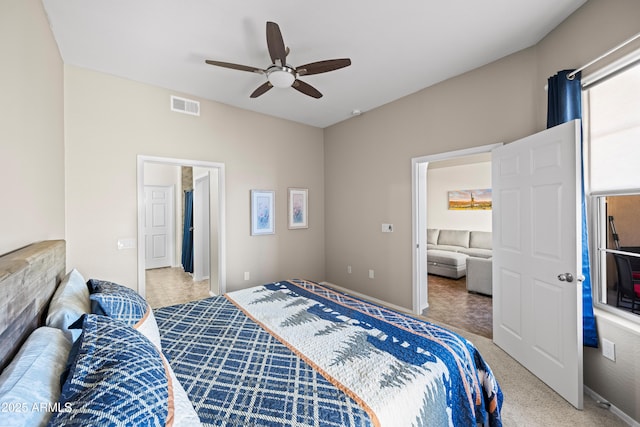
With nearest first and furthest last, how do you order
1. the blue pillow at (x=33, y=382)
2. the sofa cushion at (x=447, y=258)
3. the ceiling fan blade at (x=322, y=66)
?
the blue pillow at (x=33, y=382)
the ceiling fan blade at (x=322, y=66)
the sofa cushion at (x=447, y=258)

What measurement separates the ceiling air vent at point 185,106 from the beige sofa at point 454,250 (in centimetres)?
490

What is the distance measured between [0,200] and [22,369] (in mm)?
811

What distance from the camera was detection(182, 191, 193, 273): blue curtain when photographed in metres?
5.60

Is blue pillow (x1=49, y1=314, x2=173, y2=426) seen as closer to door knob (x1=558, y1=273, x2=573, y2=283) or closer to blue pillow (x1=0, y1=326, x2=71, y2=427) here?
blue pillow (x1=0, y1=326, x2=71, y2=427)

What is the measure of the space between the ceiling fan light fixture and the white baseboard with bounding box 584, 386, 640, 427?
10.9ft

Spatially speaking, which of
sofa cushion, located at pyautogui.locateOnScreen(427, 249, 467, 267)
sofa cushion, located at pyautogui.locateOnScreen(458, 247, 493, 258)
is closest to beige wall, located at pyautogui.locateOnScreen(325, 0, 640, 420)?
sofa cushion, located at pyautogui.locateOnScreen(427, 249, 467, 267)

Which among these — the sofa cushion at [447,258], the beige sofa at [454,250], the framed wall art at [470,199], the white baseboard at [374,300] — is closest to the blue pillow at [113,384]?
the white baseboard at [374,300]

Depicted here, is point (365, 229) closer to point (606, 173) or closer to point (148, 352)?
point (606, 173)

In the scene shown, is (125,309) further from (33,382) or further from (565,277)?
(565,277)

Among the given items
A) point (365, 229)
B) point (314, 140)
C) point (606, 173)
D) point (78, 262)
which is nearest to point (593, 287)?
point (606, 173)

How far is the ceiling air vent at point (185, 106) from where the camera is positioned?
3.27 m

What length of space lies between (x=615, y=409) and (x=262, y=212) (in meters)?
3.90

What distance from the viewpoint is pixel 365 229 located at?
4.13 m

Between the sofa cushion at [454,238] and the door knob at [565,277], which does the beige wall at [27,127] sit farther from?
the sofa cushion at [454,238]
